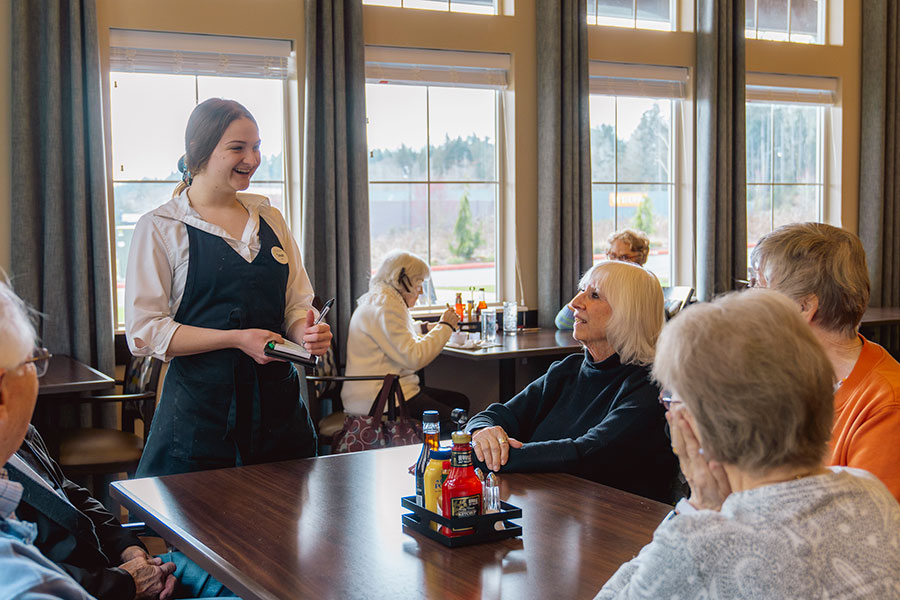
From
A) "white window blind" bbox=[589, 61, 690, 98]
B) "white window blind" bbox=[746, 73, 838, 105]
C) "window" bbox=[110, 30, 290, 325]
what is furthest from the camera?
"white window blind" bbox=[746, 73, 838, 105]

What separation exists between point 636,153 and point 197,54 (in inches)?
120

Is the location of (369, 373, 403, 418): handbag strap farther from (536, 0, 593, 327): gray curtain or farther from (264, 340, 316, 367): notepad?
(536, 0, 593, 327): gray curtain

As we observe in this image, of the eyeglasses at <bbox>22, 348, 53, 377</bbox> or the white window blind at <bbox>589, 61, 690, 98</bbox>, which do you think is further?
the white window blind at <bbox>589, 61, 690, 98</bbox>

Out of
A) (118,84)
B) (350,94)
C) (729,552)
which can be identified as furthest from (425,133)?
(729,552)

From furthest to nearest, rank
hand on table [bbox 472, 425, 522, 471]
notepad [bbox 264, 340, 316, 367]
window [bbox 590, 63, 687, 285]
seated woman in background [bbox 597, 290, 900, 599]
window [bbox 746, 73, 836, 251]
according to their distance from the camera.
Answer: window [bbox 746, 73, 836, 251] < window [bbox 590, 63, 687, 285] < notepad [bbox 264, 340, 316, 367] < hand on table [bbox 472, 425, 522, 471] < seated woman in background [bbox 597, 290, 900, 599]

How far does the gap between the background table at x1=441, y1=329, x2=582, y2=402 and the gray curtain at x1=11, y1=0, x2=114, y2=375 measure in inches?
70.8

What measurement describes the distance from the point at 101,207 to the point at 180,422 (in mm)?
2304

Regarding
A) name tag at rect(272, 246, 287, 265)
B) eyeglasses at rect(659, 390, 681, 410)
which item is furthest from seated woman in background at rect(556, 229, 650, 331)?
eyeglasses at rect(659, 390, 681, 410)

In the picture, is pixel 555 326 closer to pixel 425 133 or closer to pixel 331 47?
pixel 425 133

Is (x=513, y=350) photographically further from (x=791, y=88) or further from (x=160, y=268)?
(x=791, y=88)

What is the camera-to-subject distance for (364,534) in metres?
1.82

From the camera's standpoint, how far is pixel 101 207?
4.49 m

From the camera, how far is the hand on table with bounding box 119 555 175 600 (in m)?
2.01

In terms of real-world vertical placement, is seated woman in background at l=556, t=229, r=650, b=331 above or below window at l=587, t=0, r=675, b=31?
below
